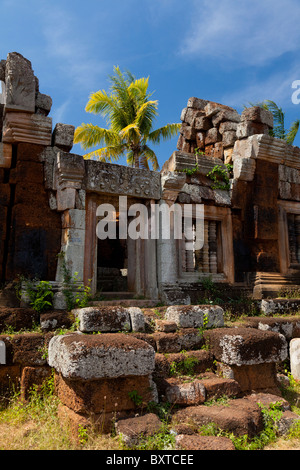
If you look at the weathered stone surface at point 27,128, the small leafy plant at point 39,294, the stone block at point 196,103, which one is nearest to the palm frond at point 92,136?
the stone block at point 196,103

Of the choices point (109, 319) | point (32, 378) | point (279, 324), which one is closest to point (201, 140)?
point (279, 324)

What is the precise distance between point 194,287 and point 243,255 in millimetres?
1568

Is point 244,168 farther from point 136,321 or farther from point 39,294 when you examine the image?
point 39,294

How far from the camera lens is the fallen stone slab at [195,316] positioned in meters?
5.09

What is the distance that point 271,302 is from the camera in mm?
6949

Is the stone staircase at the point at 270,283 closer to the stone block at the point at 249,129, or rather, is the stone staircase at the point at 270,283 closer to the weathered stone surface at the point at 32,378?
the stone block at the point at 249,129

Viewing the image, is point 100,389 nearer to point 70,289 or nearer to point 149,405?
point 149,405

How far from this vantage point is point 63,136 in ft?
21.8

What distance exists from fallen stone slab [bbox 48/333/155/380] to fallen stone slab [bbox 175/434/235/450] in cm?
72

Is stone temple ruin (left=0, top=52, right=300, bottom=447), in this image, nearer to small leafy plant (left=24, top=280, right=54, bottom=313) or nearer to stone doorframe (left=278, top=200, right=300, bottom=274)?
stone doorframe (left=278, top=200, right=300, bottom=274)

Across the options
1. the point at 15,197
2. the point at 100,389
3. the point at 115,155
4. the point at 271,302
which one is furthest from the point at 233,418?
the point at 115,155

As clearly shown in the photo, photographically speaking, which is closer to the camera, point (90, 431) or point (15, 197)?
point (90, 431)

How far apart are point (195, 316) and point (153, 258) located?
219 centimetres

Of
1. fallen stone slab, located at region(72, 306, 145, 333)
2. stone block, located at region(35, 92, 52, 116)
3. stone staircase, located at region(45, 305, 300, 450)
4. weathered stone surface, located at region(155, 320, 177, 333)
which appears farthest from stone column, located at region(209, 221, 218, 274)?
stone block, located at region(35, 92, 52, 116)
